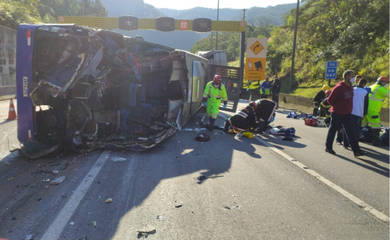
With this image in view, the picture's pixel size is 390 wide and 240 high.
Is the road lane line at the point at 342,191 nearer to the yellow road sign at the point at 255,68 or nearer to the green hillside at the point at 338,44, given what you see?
the green hillside at the point at 338,44

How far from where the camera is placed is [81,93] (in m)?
5.45

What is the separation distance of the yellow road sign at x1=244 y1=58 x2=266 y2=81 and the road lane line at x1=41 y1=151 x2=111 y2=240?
1571 cm

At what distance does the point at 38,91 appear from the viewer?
4973mm

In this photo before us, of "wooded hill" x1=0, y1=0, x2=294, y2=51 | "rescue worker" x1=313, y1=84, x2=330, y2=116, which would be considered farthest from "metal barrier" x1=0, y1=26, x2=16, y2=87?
"rescue worker" x1=313, y1=84, x2=330, y2=116

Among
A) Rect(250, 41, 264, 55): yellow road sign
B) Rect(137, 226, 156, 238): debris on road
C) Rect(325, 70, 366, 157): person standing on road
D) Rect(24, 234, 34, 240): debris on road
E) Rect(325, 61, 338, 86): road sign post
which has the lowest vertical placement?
Rect(24, 234, 34, 240): debris on road

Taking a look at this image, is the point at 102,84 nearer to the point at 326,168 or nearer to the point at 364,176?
the point at 326,168

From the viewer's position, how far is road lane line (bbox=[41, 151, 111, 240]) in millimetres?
2820

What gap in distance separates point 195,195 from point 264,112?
4.88m

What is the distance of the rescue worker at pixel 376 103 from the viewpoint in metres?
6.79

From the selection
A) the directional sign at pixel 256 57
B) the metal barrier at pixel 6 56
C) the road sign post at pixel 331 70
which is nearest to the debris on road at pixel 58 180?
the road sign post at pixel 331 70

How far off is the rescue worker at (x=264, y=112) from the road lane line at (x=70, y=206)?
4772 millimetres

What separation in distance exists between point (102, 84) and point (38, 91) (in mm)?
1189

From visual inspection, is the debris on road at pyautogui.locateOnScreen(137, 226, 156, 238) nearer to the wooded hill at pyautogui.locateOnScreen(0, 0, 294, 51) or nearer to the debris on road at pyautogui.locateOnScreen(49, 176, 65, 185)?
the debris on road at pyautogui.locateOnScreen(49, 176, 65, 185)

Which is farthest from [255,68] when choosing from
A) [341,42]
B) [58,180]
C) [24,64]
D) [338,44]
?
[58,180]
